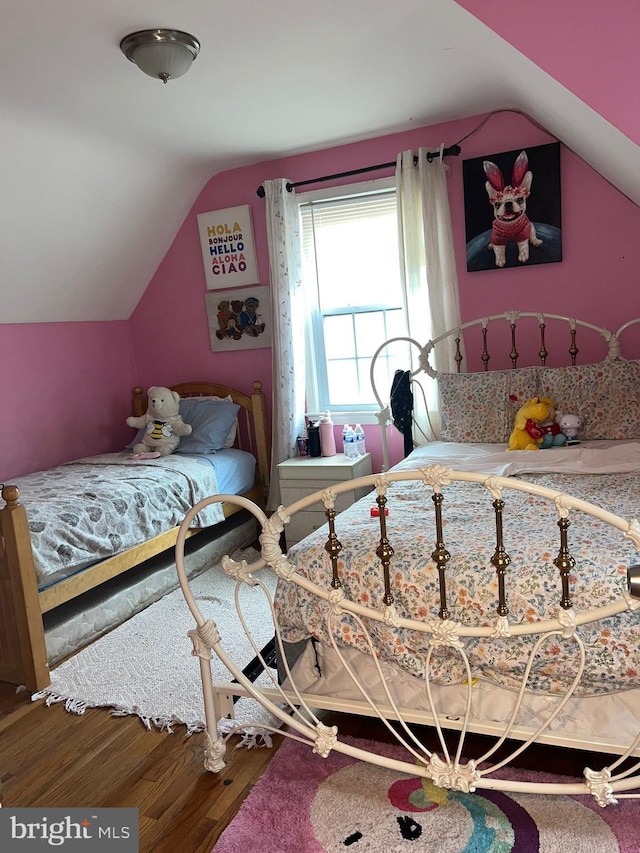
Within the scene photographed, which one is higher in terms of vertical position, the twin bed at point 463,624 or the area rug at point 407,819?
the twin bed at point 463,624

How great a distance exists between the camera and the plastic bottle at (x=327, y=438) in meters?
3.89

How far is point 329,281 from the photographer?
13.1ft

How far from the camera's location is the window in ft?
12.5

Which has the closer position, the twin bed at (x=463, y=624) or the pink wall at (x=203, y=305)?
the twin bed at (x=463, y=624)

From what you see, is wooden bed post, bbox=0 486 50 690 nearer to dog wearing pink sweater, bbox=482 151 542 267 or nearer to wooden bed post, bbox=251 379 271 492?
wooden bed post, bbox=251 379 271 492

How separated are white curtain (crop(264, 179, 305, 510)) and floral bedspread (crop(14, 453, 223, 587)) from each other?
0.54m

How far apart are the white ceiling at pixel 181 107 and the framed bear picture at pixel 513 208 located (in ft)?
0.71

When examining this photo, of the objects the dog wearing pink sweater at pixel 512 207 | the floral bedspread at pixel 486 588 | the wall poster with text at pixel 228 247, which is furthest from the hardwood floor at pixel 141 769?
the wall poster with text at pixel 228 247

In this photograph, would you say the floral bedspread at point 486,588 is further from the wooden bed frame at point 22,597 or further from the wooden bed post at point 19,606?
the wooden bed post at point 19,606

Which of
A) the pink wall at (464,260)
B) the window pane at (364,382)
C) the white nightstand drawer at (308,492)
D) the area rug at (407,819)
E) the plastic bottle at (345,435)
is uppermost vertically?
the pink wall at (464,260)

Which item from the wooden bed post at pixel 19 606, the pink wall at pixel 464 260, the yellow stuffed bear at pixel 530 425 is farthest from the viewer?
the pink wall at pixel 464 260

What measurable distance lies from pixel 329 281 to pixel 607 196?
61.1 inches

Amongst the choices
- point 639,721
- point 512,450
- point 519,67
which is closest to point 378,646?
point 639,721

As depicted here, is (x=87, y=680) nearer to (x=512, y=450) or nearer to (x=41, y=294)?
(x=512, y=450)
